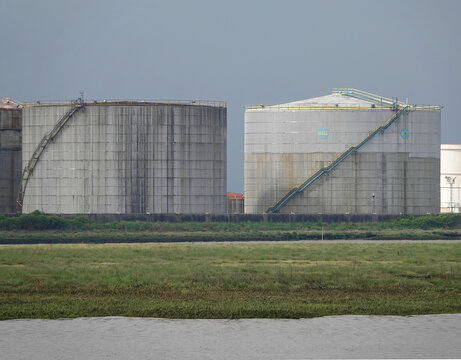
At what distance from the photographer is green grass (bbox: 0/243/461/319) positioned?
39219mm

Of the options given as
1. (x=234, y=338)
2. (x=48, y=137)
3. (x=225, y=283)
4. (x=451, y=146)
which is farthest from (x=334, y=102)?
(x=234, y=338)

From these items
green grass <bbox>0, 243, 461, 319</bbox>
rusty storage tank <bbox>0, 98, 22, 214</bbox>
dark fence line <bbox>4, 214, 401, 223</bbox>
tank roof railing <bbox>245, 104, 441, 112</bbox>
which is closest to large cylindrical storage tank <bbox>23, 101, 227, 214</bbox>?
dark fence line <bbox>4, 214, 401, 223</bbox>

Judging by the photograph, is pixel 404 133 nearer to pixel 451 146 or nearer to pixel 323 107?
pixel 323 107

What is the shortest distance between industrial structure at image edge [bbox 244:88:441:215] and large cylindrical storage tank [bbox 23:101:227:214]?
10398 millimetres

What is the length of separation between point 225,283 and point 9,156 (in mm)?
65844

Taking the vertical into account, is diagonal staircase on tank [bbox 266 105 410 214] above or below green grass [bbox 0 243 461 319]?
above

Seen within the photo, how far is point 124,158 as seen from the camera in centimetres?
9925

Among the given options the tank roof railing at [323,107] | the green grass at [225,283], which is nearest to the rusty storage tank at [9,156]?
the tank roof railing at [323,107]

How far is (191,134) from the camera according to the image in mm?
99938

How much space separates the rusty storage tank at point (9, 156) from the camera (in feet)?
351

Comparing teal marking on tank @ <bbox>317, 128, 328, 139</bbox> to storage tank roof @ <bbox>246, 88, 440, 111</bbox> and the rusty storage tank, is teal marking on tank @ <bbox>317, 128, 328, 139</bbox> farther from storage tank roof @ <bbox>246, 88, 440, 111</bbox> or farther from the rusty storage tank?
the rusty storage tank

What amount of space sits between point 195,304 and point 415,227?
66.6 meters

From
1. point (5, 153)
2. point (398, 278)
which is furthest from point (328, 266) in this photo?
point (5, 153)

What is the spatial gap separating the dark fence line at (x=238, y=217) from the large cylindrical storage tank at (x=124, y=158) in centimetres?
131
